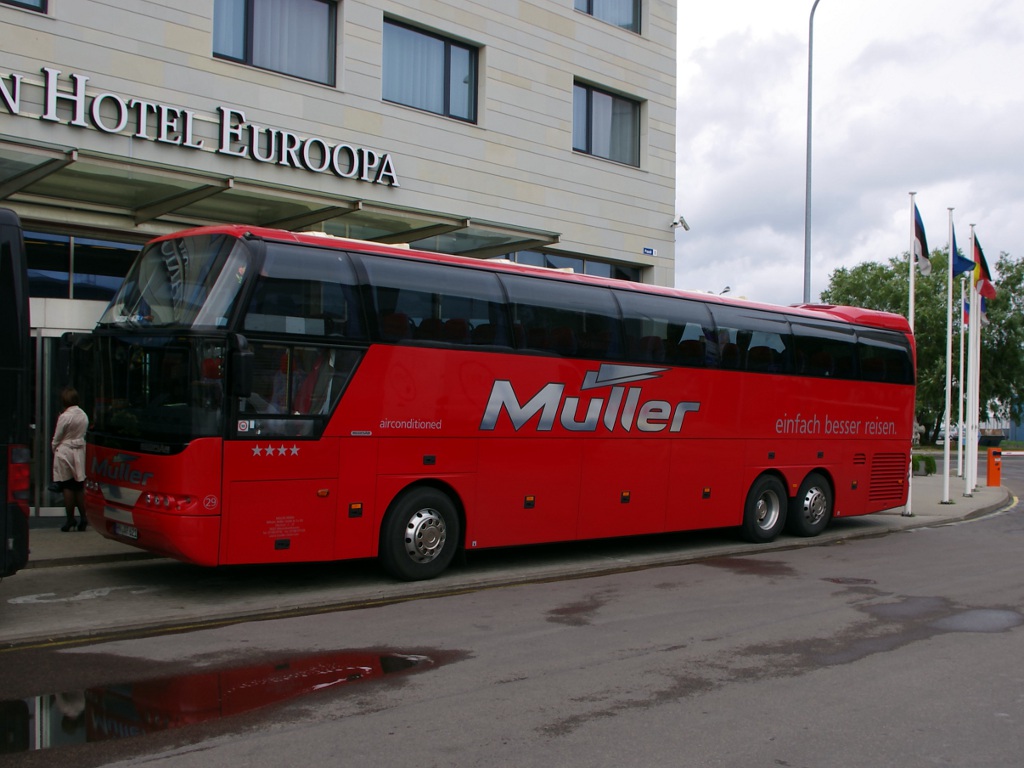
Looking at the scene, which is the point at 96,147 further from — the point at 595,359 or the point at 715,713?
the point at 715,713

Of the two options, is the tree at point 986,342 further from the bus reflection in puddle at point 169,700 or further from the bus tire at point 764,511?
the bus reflection in puddle at point 169,700

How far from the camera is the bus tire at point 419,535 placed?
35.5 feet

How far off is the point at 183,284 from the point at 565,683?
5.63 metres

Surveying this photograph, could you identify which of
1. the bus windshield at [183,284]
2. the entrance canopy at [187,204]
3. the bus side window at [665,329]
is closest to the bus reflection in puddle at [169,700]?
the bus windshield at [183,284]

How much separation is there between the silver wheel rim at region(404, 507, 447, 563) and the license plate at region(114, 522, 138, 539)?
2820mm

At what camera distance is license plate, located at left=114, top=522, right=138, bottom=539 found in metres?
9.85

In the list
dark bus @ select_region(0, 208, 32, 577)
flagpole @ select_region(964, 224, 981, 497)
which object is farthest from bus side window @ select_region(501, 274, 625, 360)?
flagpole @ select_region(964, 224, 981, 497)

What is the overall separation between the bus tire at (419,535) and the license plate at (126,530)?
2.54 metres

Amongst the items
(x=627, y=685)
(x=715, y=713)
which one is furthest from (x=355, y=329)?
(x=715, y=713)

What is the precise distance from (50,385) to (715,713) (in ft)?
38.8

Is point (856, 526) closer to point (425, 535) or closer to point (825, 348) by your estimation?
point (825, 348)

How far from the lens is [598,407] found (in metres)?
12.9

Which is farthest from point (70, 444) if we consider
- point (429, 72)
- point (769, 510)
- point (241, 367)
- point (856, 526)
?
point (856, 526)

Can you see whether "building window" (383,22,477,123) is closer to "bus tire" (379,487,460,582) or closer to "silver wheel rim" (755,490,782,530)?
"silver wheel rim" (755,490,782,530)
